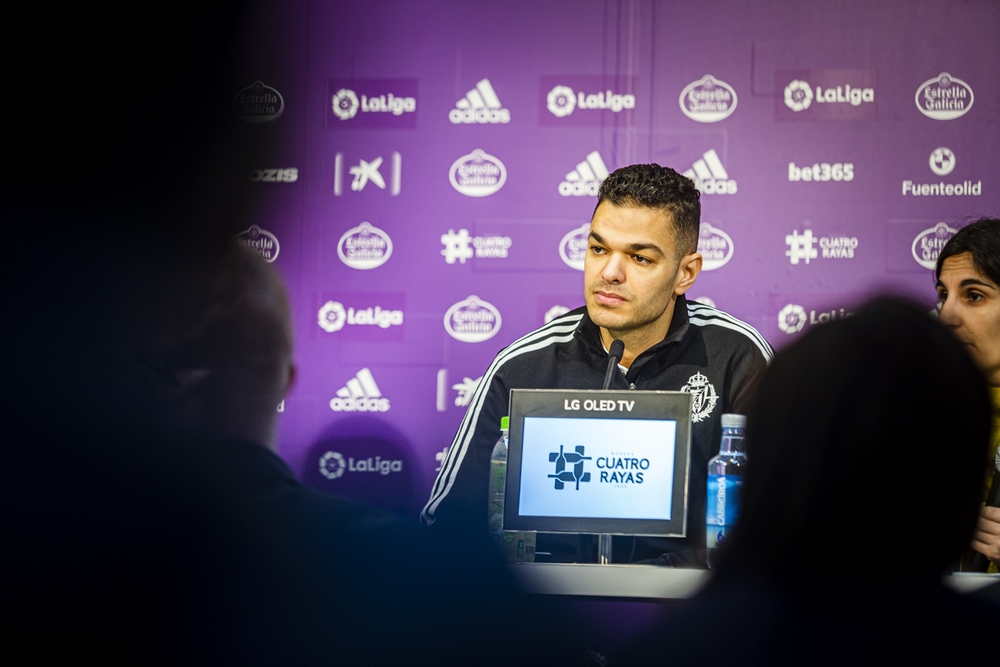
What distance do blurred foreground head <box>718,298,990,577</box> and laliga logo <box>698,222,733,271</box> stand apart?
8.39 feet

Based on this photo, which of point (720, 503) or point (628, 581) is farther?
point (720, 503)

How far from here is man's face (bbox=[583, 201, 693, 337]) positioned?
2.30 metres

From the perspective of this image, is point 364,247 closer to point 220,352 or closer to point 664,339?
point 664,339

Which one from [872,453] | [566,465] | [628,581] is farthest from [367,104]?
[872,453]

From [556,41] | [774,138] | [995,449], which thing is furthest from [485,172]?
→ [995,449]

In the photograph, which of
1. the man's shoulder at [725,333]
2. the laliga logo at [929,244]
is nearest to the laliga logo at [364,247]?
the man's shoulder at [725,333]

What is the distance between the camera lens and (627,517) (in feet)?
4.51

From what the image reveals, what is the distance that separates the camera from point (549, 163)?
3.33m

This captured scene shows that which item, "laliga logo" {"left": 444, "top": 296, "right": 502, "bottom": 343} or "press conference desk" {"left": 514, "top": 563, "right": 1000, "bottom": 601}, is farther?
"laliga logo" {"left": 444, "top": 296, "right": 502, "bottom": 343}

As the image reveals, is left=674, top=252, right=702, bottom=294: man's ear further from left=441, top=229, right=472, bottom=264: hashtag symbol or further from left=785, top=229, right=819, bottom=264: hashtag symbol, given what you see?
left=441, top=229, right=472, bottom=264: hashtag symbol

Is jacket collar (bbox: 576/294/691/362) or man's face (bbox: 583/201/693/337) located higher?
man's face (bbox: 583/201/693/337)

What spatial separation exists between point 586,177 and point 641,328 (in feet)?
3.61

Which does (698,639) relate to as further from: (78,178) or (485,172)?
(485,172)

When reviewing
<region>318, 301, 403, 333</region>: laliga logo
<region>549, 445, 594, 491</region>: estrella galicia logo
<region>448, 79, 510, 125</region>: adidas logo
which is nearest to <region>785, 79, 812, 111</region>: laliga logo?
<region>448, 79, 510, 125</region>: adidas logo
